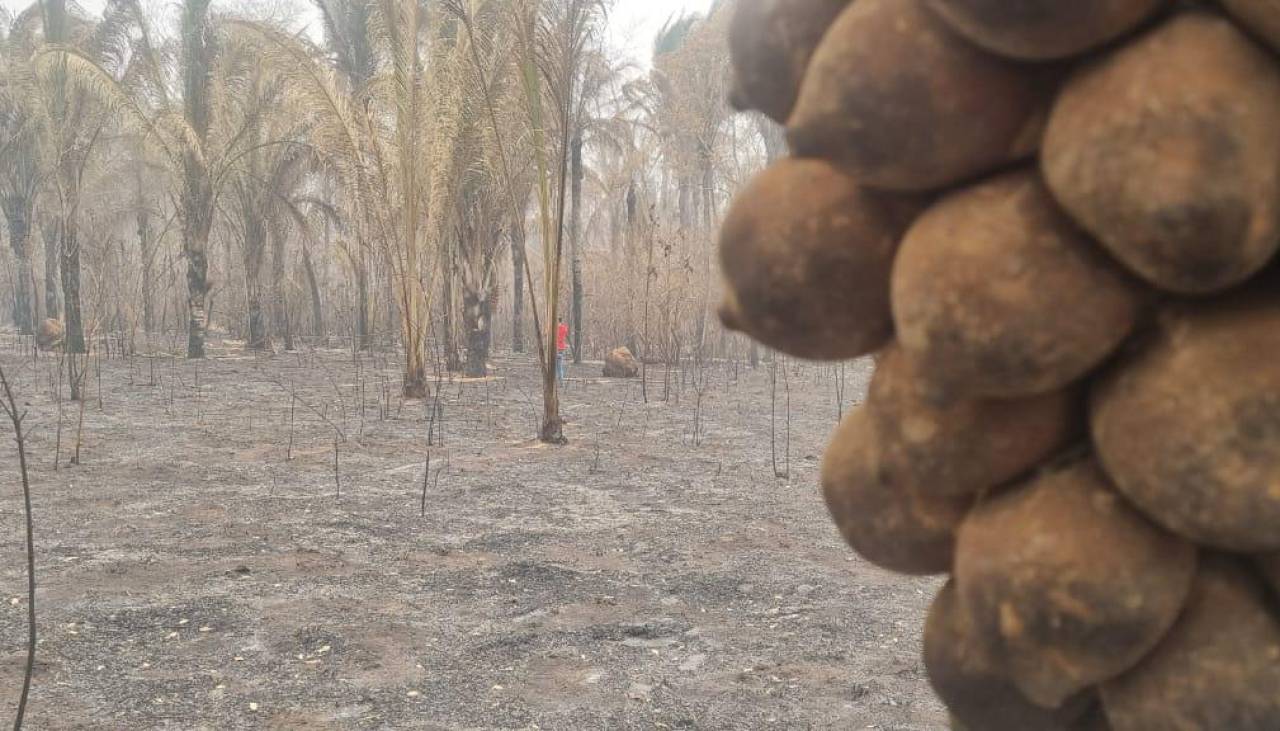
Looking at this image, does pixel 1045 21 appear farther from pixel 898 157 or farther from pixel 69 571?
pixel 69 571

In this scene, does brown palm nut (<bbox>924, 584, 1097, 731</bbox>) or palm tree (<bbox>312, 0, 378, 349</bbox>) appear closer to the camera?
brown palm nut (<bbox>924, 584, 1097, 731</bbox>)

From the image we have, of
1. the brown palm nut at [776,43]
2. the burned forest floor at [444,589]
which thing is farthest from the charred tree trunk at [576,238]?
the brown palm nut at [776,43]

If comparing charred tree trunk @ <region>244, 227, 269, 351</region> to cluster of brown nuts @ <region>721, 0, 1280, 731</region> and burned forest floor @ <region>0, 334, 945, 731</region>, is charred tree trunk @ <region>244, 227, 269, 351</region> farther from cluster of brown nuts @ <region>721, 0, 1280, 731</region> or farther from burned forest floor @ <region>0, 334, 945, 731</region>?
cluster of brown nuts @ <region>721, 0, 1280, 731</region>

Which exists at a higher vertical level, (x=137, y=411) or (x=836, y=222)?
(x=836, y=222)

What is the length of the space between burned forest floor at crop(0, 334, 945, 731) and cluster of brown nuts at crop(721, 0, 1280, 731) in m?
2.67

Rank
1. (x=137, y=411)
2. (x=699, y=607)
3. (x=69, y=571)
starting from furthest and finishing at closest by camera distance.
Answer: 1. (x=137, y=411)
2. (x=69, y=571)
3. (x=699, y=607)

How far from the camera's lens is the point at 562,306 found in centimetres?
1897

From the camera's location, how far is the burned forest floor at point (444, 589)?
3.10 m

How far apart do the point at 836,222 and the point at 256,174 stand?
1745cm

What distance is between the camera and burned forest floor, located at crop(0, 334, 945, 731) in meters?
3.10

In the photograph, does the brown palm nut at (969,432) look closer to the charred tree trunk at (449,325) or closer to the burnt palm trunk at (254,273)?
the charred tree trunk at (449,325)

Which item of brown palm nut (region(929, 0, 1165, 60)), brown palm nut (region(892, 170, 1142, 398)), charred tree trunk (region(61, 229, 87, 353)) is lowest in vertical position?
brown palm nut (region(892, 170, 1142, 398))

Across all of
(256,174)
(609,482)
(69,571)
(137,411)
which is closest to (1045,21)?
(69,571)

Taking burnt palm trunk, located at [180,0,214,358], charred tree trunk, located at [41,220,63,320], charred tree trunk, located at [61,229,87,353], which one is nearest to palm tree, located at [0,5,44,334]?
charred tree trunk, located at [41,220,63,320]
